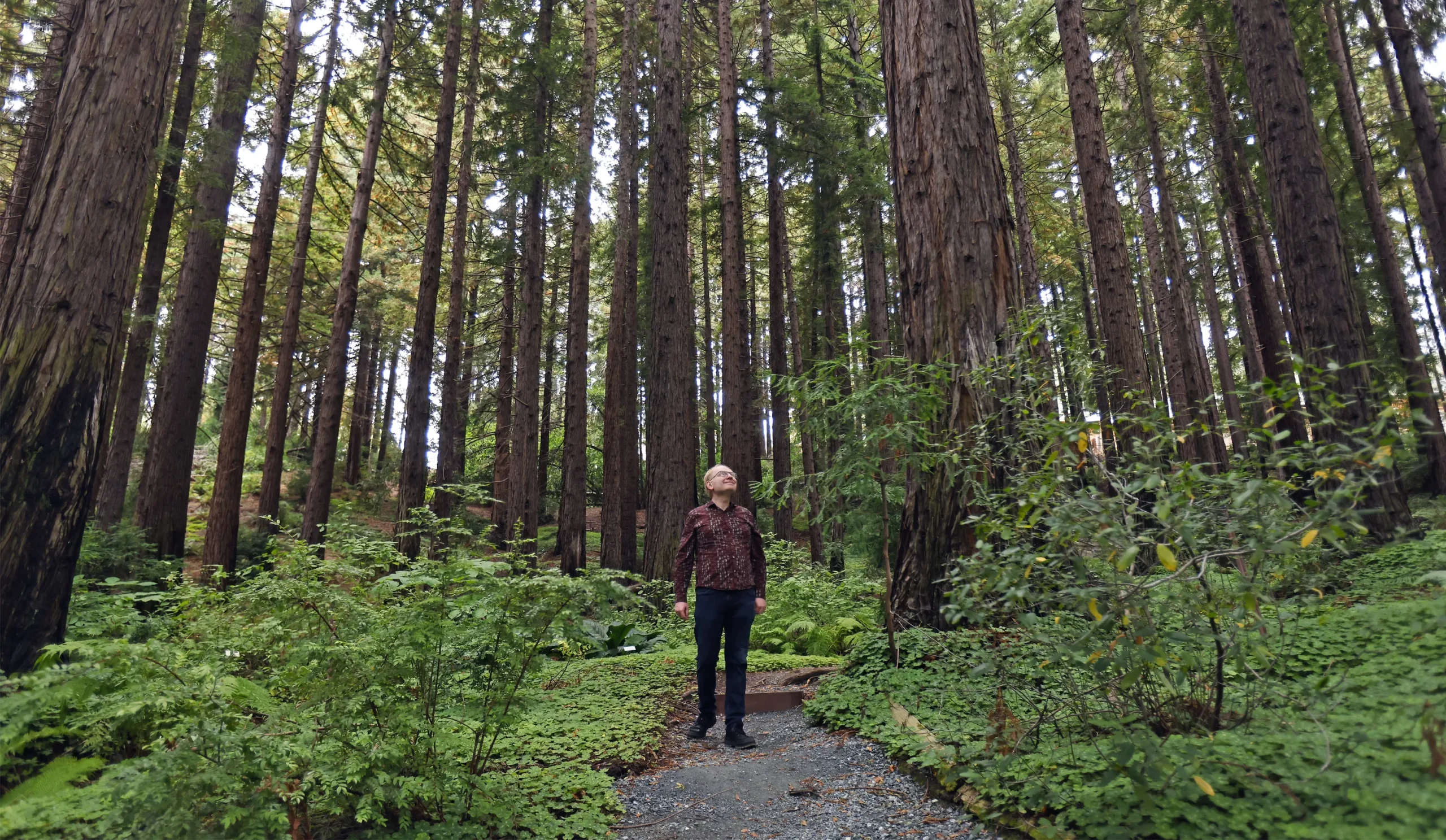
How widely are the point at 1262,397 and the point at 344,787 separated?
378 cm

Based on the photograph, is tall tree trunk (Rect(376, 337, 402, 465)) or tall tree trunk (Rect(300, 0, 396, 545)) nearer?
tall tree trunk (Rect(300, 0, 396, 545))

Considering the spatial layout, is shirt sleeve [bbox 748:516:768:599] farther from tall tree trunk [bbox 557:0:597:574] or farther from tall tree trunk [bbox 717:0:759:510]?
tall tree trunk [bbox 557:0:597:574]

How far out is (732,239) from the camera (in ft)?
44.4

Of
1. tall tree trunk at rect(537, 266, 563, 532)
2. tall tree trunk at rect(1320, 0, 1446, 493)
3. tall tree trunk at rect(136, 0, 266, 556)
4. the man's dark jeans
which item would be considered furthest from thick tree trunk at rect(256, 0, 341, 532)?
tall tree trunk at rect(1320, 0, 1446, 493)

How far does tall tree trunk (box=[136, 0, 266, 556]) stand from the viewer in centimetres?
1083

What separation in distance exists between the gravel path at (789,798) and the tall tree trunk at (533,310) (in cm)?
1041

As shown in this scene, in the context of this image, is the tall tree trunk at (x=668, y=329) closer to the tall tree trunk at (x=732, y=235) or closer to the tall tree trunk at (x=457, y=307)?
the tall tree trunk at (x=732, y=235)

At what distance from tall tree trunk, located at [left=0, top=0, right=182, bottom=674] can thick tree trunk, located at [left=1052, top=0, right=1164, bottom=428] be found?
1115 cm

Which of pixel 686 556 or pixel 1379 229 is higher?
pixel 1379 229

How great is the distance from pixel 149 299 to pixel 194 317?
2322 millimetres

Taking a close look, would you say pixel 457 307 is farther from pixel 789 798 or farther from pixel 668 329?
pixel 789 798

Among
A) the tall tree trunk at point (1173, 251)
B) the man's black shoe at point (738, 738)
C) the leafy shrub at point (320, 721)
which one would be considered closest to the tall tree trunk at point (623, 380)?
the man's black shoe at point (738, 738)

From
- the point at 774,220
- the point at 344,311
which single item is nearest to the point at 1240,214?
the point at 774,220

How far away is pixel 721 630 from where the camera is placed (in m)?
5.36
